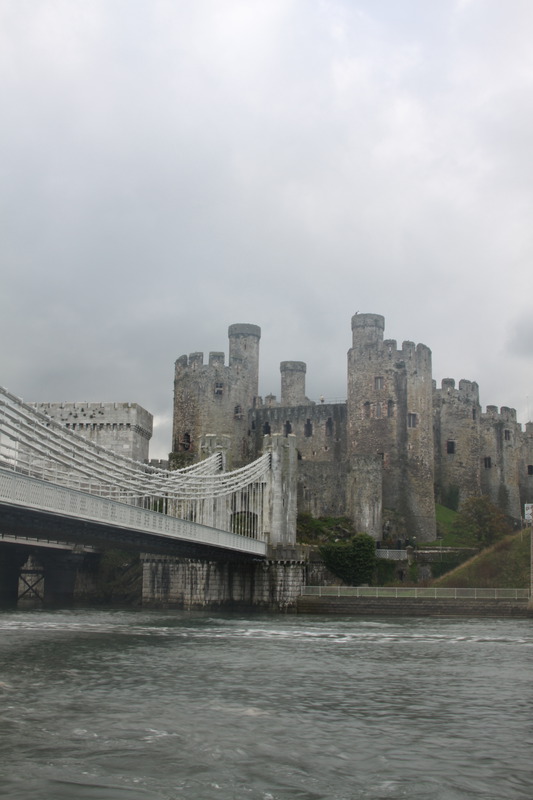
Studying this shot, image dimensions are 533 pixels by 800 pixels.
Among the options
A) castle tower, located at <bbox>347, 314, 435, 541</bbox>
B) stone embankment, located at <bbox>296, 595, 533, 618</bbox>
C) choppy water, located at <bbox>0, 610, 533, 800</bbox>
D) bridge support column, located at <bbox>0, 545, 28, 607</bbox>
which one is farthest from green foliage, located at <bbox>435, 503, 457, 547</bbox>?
choppy water, located at <bbox>0, 610, 533, 800</bbox>

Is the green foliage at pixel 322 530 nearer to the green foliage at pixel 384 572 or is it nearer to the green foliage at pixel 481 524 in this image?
the green foliage at pixel 384 572

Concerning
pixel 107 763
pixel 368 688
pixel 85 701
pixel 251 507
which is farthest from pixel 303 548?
pixel 107 763

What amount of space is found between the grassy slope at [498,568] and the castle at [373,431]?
6039mm

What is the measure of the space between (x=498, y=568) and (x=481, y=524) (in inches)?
218

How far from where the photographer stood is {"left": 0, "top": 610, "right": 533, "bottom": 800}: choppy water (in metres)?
10.8

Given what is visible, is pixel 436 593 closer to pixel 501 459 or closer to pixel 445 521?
pixel 445 521

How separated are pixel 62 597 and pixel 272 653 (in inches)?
1058

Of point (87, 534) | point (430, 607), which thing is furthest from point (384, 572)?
point (87, 534)

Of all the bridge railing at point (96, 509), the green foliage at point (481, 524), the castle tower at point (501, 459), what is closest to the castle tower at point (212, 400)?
the castle tower at point (501, 459)

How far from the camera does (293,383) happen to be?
61.8 m

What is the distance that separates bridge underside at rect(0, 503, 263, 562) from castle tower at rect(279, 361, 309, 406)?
→ 2487 centimetres

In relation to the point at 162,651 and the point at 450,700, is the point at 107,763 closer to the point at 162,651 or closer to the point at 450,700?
the point at 450,700

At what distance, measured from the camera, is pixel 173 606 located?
41.6m

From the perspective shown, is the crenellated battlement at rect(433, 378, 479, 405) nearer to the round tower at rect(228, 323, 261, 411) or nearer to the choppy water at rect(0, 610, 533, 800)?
the round tower at rect(228, 323, 261, 411)
